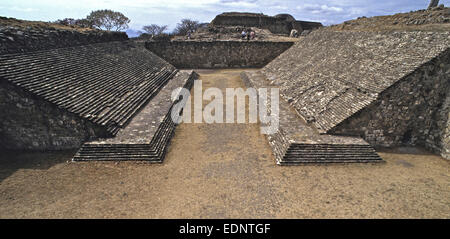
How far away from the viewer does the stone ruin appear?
8.10m

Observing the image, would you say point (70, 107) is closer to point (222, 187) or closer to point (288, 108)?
point (222, 187)

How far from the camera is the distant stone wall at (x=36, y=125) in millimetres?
7949

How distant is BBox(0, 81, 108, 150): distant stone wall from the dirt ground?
0.54 metres

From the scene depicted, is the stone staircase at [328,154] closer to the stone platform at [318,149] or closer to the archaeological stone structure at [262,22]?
the stone platform at [318,149]

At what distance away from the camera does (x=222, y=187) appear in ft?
22.8

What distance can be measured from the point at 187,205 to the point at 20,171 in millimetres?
6173

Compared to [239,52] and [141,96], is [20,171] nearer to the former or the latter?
[141,96]

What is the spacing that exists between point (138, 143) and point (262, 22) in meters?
34.1

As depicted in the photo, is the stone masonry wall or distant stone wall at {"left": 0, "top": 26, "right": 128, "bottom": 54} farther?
distant stone wall at {"left": 0, "top": 26, "right": 128, "bottom": 54}

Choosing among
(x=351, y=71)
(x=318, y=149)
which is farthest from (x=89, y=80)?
(x=351, y=71)

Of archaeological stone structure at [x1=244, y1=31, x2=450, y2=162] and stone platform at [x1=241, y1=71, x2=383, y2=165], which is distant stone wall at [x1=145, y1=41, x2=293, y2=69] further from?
stone platform at [x1=241, y1=71, x2=383, y2=165]

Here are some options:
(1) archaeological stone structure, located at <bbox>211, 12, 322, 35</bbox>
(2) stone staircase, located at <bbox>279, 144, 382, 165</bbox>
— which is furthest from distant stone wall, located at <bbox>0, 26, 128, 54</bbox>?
(1) archaeological stone structure, located at <bbox>211, 12, 322, 35</bbox>

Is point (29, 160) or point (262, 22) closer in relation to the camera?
point (29, 160)

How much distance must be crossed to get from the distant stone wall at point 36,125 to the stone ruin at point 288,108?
38 millimetres
